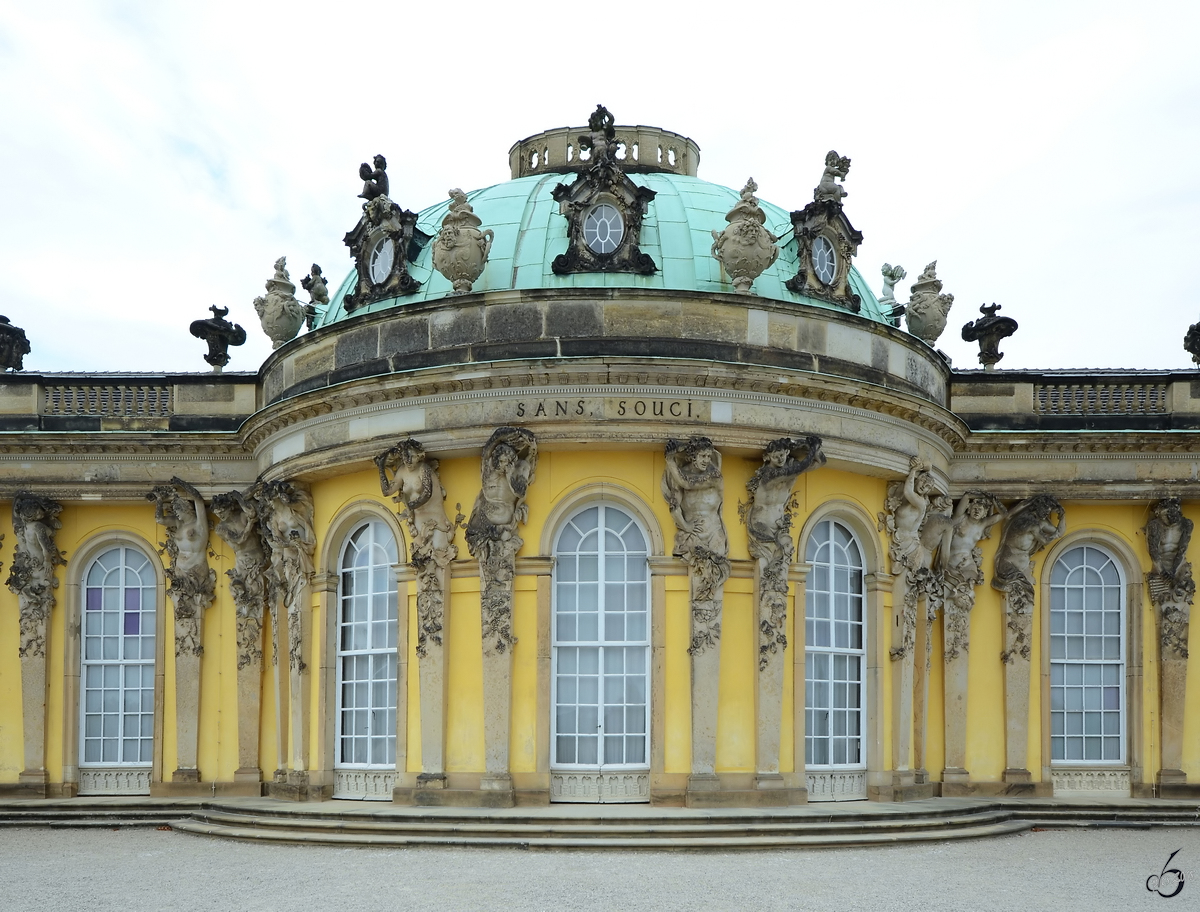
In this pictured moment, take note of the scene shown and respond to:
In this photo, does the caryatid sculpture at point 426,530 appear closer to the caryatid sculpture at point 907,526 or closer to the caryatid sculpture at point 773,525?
the caryatid sculpture at point 773,525

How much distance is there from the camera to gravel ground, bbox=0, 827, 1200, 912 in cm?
1417

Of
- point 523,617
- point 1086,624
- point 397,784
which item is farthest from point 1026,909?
point 1086,624

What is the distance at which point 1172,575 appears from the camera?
24406 millimetres

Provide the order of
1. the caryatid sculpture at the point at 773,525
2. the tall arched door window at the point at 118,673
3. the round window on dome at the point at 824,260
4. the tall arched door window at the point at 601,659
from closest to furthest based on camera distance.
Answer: the tall arched door window at the point at 601,659 < the caryatid sculpture at the point at 773,525 < the round window on dome at the point at 824,260 < the tall arched door window at the point at 118,673

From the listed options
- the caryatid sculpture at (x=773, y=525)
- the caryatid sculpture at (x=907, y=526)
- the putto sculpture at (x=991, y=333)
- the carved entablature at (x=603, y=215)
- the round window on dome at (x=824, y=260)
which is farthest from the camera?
the putto sculpture at (x=991, y=333)

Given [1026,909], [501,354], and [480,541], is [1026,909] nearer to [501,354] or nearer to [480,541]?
[480,541]

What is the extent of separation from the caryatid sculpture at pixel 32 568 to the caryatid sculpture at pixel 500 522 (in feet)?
29.9

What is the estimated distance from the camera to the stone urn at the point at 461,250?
69.9 feet

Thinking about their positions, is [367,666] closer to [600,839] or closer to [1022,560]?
[600,839]

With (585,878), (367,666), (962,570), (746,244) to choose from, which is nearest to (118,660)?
(367,666)

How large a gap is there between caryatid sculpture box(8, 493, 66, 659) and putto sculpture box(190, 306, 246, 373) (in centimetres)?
417

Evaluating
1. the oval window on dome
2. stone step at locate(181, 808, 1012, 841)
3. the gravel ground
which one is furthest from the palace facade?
the gravel ground

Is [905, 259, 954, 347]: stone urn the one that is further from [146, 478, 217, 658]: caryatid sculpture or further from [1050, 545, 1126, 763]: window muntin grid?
[146, 478, 217, 658]: caryatid sculpture

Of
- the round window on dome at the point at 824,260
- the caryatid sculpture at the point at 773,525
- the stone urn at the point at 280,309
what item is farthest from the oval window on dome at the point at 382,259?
the caryatid sculpture at the point at 773,525
